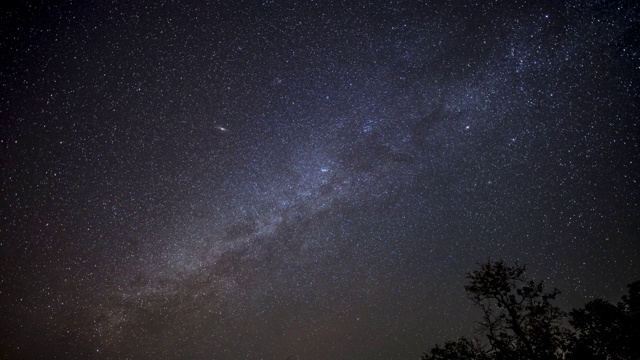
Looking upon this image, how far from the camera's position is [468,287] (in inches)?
507

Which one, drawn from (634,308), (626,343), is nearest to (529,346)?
(626,343)

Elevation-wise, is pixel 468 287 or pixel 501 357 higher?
pixel 468 287

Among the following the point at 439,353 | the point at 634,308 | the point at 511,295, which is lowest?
the point at 634,308

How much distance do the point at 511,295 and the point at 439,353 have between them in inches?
140

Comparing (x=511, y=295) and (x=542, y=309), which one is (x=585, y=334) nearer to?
(x=542, y=309)

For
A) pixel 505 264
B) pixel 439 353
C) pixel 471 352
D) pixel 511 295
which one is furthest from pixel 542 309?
pixel 439 353

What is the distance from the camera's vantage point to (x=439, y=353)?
42.3 feet

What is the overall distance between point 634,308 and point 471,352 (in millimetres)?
7271

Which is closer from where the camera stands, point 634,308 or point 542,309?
point 542,309

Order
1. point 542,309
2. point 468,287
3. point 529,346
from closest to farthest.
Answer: point 529,346, point 542,309, point 468,287

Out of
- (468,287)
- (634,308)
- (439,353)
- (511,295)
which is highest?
(468,287)

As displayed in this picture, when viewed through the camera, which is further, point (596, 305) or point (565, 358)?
point (596, 305)

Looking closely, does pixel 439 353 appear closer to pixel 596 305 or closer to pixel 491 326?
pixel 491 326

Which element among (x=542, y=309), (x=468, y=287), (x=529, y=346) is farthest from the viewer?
(x=468, y=287)
